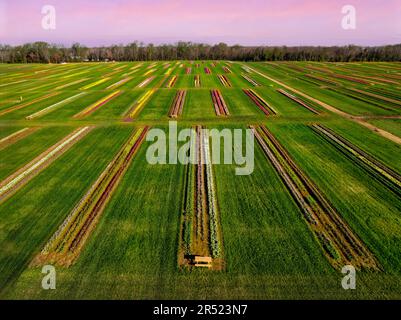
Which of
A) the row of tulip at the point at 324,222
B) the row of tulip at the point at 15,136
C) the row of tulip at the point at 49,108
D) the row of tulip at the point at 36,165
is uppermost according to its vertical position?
the row of tulip at the point at 49,108

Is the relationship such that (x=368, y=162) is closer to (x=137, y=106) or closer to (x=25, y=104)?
(x=137, y=106)

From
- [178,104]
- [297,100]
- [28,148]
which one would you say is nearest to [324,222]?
[28,148]

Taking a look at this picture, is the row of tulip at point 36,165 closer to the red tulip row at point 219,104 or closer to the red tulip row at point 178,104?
the red tulip row at point 178,104

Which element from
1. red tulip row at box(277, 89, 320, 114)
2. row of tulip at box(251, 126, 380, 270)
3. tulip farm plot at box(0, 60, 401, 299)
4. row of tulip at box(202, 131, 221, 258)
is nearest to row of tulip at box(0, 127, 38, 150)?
tulip farm plot at box(0, 60, 401, 299)

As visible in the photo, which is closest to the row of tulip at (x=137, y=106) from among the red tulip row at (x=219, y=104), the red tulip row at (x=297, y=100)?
the red tulip row at (x=219, y=104)

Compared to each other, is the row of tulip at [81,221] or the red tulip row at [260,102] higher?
the red tulip row at [260,102]

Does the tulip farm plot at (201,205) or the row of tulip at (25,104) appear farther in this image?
the row of tulip at (25,104)

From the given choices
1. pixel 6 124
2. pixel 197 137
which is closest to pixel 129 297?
pixel 197 137
